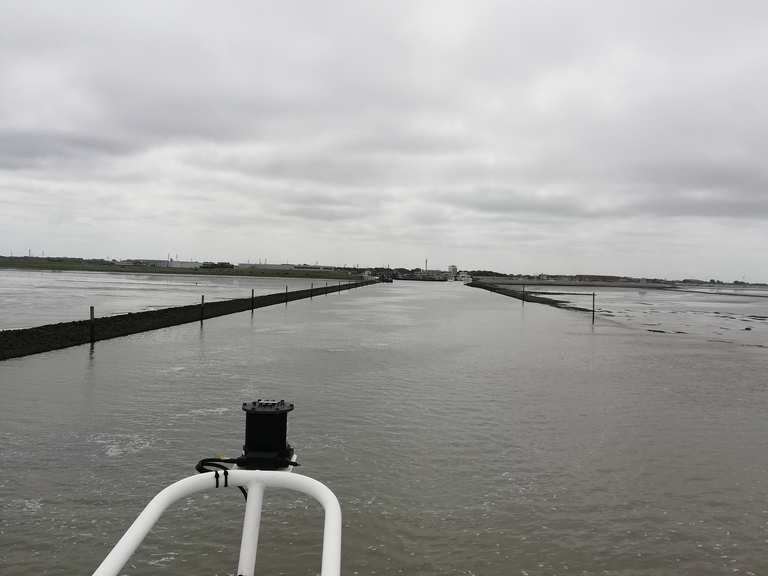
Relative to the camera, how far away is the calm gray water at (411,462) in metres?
7.66

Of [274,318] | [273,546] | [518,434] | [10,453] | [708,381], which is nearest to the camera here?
[273,546]

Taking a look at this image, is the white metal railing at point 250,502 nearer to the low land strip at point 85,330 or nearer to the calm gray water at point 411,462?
the calm gray water at point 411,462

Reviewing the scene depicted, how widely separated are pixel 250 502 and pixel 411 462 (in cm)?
769

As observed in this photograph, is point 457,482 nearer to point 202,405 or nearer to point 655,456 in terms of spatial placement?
point 655,456

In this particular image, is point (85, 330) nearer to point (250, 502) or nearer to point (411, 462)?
point (411, 462)

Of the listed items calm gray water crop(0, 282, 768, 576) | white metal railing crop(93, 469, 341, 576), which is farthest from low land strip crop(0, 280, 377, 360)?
white metal railing crop(93, 469, 341, 576)

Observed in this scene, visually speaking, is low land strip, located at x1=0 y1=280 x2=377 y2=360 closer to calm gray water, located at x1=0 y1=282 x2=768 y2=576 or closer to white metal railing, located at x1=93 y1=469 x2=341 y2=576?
calm gray water, located at x1=0 y1=282 x2=768 y2=576

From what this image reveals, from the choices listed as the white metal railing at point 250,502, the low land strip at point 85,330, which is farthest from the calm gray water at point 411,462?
the white metal railing at point 250,502

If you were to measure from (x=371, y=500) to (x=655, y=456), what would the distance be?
6410 mm

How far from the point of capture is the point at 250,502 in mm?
3957

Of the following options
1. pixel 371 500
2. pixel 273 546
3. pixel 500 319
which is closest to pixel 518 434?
pixel 371 500

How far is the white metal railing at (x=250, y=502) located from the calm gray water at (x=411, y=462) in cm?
361

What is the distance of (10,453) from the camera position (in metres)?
11.0

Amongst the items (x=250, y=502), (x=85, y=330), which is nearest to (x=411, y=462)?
(x=250, y=502)
